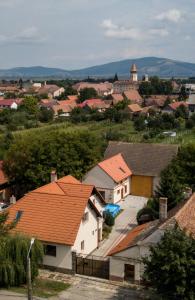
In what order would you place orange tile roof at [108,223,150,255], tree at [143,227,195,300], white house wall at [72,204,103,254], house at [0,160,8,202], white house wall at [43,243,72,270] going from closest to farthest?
tree at [143,227,195,300] → orange tile roof at [108,223,150,255] → white house wall at [43,243,72,270] → white house wall at [72,204,103,254] → house at [0,160,8,202]

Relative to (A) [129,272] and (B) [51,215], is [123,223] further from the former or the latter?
(A) [129,272]

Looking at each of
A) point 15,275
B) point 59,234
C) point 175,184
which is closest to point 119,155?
point 175,184

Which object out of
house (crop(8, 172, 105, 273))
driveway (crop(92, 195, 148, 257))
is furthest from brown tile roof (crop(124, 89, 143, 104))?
house (crop(8, 172, 105, 273))

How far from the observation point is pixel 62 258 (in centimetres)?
2731

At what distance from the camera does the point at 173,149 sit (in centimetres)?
4741

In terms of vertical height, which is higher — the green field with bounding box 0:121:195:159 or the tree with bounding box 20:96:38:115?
the tree with bounding box 20:96:38:115

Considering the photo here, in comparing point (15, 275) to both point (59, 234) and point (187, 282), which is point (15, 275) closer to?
point (59, 234)

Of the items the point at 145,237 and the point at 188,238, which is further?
the point at 145,237

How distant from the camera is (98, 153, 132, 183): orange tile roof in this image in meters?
43.4

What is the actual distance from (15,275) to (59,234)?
3746mm

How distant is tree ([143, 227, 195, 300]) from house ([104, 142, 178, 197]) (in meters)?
23.2

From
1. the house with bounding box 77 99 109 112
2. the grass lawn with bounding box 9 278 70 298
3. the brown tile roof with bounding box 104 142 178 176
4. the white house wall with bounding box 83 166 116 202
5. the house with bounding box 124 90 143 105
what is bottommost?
the grass lawn with bounding box 9 278 70 298

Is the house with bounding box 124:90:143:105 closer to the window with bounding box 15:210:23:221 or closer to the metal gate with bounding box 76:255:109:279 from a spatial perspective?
the window with bounding box 15:210:23:221

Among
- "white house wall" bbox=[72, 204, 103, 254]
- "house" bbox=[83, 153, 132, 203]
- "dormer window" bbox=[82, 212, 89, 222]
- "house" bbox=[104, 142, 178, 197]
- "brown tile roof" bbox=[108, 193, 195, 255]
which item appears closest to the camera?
"brown tile roof" bbox=[108, 193, 195, 255]
